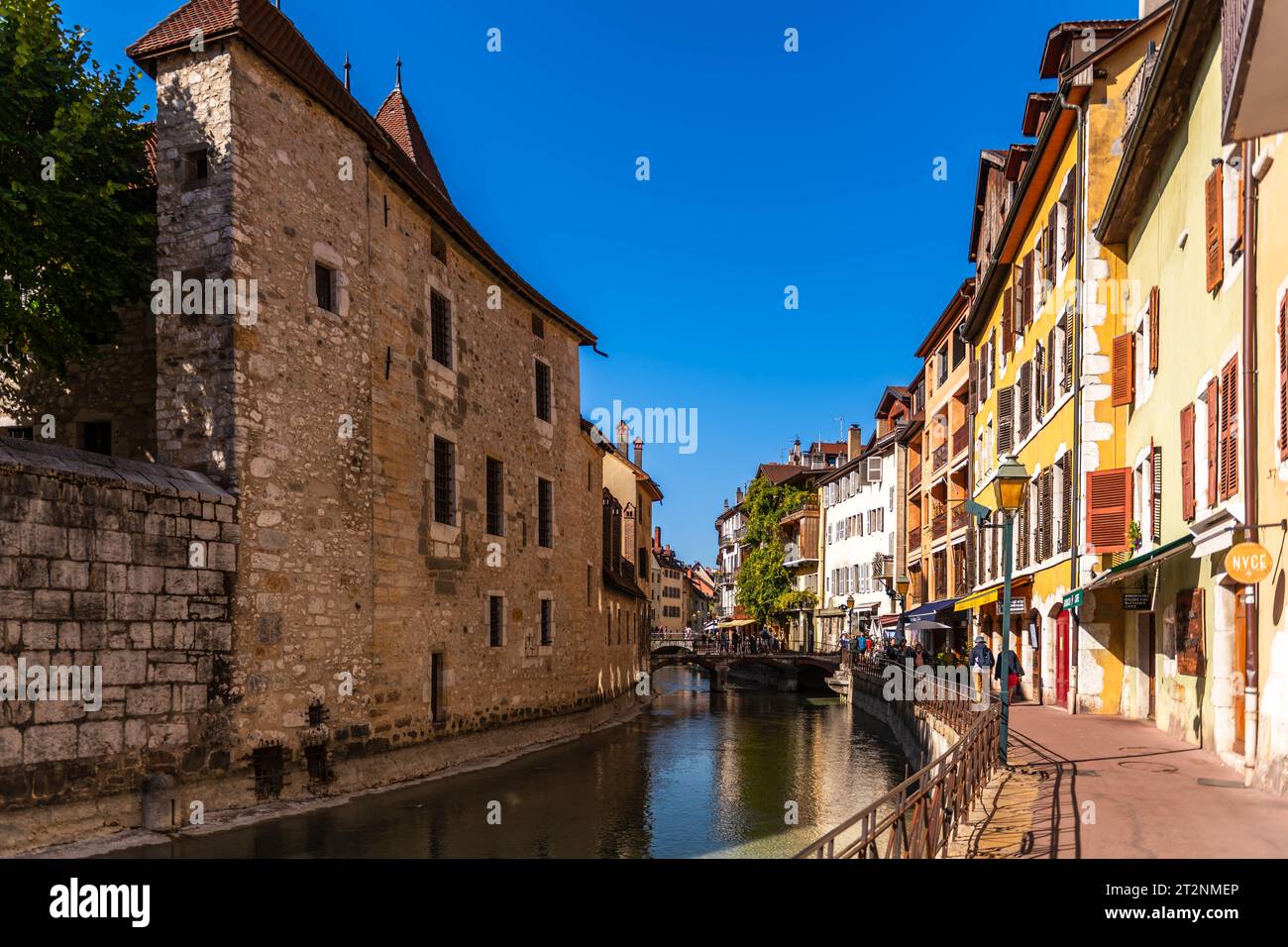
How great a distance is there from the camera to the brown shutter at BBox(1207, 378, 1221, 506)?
1179 cm

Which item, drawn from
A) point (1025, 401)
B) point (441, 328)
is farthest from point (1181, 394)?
point (441, 328)

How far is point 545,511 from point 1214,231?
16.5m

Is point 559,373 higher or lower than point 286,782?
higher

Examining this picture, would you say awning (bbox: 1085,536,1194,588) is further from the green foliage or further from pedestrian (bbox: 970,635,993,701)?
the green foliage

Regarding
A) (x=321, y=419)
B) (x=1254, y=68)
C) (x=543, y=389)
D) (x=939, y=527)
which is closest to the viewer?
(x=1254, y=68)

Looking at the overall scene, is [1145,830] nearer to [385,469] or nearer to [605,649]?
[385,469]

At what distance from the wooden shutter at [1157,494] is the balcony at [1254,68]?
9538 millimetres

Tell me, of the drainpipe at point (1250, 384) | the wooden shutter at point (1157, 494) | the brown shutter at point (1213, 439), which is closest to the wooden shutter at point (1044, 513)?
the wooden shutter at point (1157, 494)

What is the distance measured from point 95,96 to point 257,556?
6889 mm

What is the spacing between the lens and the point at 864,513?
52.7 meters

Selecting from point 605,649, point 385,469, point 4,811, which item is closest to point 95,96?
point 385,469

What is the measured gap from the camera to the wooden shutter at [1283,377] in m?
9.19

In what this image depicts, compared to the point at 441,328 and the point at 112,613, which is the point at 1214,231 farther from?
the point at 112,613

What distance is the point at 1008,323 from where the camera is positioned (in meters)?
25.6
